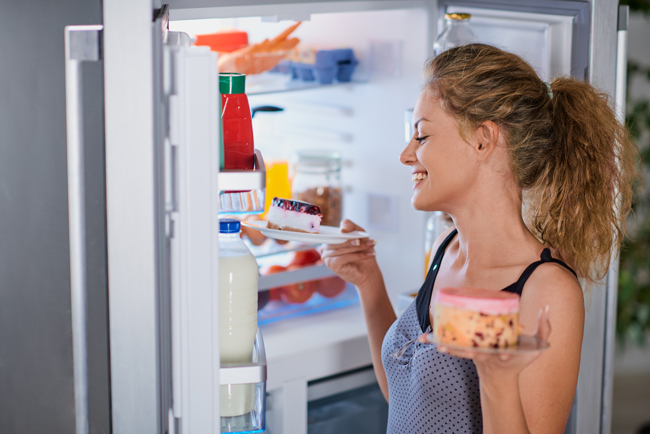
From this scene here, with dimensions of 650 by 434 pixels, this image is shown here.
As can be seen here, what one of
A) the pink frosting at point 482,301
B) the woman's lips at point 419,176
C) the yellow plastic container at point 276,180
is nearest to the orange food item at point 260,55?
the yellow plastic container at point 276,180

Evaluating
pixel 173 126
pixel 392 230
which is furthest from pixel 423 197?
pixel 392 230

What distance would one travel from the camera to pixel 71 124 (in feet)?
2.08

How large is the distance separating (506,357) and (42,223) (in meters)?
0.57

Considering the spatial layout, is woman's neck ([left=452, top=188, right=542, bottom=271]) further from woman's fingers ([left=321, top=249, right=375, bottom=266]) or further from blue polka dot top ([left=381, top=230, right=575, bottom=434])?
woman's fingers ([left=321, top=249, right=375, bottom=266])

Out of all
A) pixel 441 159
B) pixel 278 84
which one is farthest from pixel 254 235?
pixel 441 159

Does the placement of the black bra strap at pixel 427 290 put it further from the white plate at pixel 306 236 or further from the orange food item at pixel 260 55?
the orange food item at pixel 260 55

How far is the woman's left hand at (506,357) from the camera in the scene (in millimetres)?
740

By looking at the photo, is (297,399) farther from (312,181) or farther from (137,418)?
(137,418)

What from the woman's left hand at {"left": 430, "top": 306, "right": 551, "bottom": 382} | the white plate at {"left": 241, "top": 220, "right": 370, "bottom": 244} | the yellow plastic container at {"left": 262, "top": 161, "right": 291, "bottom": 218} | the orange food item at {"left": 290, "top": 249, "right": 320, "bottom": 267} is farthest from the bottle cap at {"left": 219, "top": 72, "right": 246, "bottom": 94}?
the orange food item at {"left": 290, "top": 249, "right": 320, "bottom": 267}

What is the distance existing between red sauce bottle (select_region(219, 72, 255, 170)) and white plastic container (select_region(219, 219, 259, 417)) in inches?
3.5

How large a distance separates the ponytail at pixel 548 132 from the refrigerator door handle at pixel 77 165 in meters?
0.64

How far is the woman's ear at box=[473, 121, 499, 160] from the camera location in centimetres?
108

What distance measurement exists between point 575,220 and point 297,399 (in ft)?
2.39

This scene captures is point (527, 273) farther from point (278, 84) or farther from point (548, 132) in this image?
point (278, 84)
